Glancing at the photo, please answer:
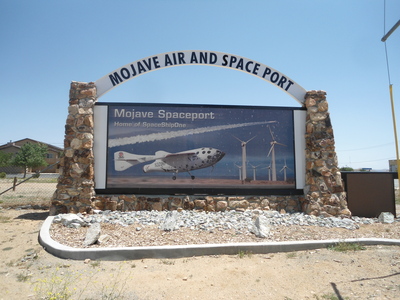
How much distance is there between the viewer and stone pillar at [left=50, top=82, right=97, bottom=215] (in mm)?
8719

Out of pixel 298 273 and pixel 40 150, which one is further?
pixel 40 150

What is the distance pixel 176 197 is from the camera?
909cm

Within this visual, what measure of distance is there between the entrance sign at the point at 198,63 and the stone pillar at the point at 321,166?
617 mm

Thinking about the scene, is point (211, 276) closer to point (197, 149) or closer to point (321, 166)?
point (197, 149)

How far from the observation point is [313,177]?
364 inches

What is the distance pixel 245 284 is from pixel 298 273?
98cm

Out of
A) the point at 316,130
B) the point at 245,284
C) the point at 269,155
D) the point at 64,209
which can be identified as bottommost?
the point at 245,284

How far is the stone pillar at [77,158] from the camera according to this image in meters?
8.72

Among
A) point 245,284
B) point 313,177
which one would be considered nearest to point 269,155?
point 313,177

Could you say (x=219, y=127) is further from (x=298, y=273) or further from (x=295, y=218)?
(x=298, y=273)

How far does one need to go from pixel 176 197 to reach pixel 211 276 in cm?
467

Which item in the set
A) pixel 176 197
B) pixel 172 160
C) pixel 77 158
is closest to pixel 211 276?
pixel 176 197

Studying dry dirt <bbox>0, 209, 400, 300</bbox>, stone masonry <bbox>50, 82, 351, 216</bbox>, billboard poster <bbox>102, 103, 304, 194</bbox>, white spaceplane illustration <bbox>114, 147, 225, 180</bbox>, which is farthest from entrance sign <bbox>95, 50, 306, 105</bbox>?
dry dirt <bbox>0, 209, 400, 300</bbox>

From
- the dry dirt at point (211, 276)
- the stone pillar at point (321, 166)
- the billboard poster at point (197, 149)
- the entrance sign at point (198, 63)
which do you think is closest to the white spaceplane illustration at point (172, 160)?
the billboard poster at point (197, 149)
